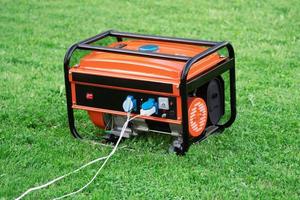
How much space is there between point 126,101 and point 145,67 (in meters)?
0.25

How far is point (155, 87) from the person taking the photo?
4.23 metres

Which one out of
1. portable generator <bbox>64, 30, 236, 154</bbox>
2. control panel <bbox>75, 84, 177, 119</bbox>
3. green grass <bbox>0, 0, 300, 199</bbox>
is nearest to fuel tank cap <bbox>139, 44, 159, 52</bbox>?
portable generator <bbox>64, 30, 236, 154</bbox>

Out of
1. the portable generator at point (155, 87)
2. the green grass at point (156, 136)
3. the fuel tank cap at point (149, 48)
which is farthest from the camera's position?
the fuel tank cap at point (149, 48)

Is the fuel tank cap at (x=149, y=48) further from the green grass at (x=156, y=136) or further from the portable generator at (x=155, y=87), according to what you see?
the green grass at (x=156, y=136)

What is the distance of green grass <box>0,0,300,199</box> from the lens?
159 inches

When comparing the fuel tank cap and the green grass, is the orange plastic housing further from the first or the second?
the green grass

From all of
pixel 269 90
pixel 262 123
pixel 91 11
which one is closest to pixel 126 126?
pixel 262 123

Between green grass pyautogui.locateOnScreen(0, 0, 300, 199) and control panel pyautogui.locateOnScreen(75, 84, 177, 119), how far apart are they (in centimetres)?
29

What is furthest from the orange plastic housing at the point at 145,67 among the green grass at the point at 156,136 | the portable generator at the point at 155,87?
the green grass at the point at 156,136

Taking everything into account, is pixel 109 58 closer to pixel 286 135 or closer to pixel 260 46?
pixel 286 135

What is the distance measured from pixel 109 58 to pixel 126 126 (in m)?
0.46

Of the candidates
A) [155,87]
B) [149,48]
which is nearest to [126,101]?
[155,87]

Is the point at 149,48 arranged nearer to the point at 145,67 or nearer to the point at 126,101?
the point at 145,67

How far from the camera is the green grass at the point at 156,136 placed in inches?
159
